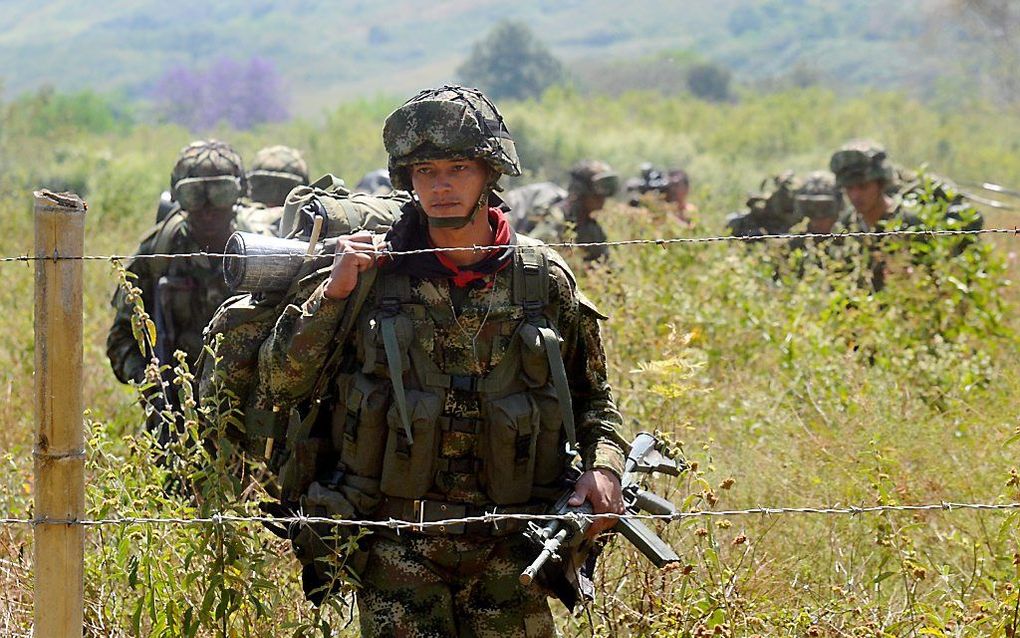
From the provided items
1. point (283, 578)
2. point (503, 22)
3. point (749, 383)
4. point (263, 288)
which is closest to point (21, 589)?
point (283, 578)

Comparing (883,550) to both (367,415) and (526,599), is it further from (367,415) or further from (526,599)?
(367,415)

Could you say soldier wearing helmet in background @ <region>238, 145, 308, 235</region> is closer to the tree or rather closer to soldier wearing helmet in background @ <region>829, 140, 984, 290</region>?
soldier wearing helmet in background @ <region>829, 140, 984, 290</region>

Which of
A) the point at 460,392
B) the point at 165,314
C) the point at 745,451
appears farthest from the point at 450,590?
the point at 165,314

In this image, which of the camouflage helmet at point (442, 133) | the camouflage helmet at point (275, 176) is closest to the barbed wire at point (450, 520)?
the camouflage helmet at point (442, 133)

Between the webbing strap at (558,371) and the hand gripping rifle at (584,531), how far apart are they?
0.22 meters

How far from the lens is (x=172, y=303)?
5879mm

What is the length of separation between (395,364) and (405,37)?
139996 millimetres

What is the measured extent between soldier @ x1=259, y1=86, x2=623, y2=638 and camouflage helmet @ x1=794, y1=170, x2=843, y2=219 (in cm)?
763

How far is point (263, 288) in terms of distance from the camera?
382cm

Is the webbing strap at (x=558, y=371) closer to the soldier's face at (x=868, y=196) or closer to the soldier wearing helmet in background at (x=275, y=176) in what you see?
the soldier wearing helmet in background at (x=275, y=176)

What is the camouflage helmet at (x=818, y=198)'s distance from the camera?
1106 centimetres

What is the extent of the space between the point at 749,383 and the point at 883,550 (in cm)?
300

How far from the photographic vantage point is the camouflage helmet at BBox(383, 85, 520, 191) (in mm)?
3654

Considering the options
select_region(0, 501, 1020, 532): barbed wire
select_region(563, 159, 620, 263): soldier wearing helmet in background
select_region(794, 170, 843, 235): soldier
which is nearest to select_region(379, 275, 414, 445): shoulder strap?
select_region(0, 501, 1020, 532): barbed wire
